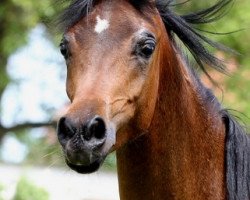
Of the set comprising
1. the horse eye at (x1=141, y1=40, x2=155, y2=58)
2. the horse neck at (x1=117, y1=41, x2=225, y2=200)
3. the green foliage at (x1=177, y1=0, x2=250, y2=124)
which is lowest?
the green foliage at (x1=177, y1=0, x2=250, y2=124)

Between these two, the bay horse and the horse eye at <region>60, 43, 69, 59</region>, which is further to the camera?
the horse eye at <region>60, 43, 69, 59</region>

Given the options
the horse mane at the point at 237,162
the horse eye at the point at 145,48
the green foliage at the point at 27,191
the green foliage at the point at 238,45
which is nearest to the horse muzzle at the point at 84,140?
the horse eye at the point at 145,48

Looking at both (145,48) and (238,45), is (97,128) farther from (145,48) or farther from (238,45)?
(238,45)

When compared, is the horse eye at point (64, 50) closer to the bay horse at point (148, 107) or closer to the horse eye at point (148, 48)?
the bay horse at point (148, 107)

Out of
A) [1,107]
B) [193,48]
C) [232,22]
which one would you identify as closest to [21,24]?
[1,107]

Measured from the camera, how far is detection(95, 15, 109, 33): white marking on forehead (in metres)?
5.26

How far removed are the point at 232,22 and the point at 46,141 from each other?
5.09 m

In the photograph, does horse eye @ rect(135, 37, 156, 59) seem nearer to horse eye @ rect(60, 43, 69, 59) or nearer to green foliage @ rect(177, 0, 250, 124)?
horse eye @ rect(60, 43, 69, 59)

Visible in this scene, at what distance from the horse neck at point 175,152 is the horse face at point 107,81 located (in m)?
0.16

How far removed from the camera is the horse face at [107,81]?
483 cm

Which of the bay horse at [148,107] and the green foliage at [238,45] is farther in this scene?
the green foliage at [238,45]

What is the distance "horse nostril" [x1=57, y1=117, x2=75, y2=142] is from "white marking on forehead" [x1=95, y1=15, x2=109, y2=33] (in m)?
0.73

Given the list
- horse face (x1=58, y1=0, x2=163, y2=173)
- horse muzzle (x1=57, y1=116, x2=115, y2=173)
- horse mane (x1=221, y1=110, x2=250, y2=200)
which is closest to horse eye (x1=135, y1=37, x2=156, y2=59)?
horse face (x1=58, y1=0, x2=163, y2=173)

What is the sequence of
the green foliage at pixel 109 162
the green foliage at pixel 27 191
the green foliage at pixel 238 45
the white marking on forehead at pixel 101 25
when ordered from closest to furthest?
the white marking on forehead at pixel 101 25, the green foliage at pixel 109 162, the green foliage at pixel 27 191, the green foliage at pixel 238 45
